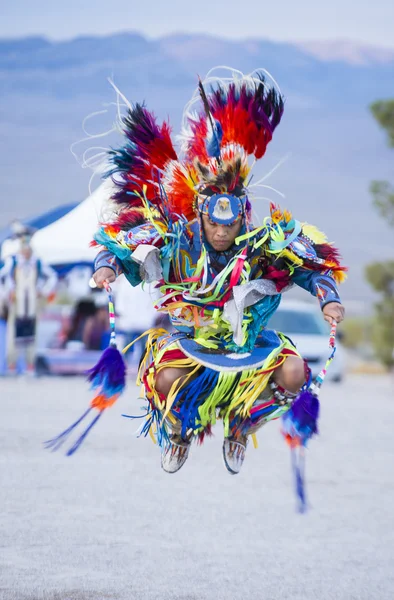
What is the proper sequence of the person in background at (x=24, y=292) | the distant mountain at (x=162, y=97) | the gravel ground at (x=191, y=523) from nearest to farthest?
the gravel ground at (x=191, y=523), the person in background at (x=24, y=292), the distant mountain at (x=162, y=97)

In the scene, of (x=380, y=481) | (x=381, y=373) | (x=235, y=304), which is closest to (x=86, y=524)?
(x=235, y=304)

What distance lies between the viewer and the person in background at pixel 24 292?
597 inches

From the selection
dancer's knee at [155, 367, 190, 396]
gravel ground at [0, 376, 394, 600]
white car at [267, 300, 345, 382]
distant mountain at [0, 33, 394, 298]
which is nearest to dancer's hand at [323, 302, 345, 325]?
dancer's knee at [155, 367, 190, 396]

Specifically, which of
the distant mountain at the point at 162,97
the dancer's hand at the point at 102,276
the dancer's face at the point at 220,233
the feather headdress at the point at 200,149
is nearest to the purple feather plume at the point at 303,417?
the dancer's face at the point at 220,233

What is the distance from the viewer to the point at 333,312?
5047mm

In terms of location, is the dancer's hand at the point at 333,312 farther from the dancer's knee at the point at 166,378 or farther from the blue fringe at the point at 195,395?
the dancer's knee at the point at 166,378

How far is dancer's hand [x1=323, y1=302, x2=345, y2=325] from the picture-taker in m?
5.05

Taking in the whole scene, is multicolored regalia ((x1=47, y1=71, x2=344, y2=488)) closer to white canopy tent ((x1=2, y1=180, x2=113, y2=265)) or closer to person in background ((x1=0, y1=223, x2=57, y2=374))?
person in background ((x1=0, y1=223, x2=57, y2=374))

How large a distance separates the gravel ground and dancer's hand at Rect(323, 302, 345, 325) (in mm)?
1293

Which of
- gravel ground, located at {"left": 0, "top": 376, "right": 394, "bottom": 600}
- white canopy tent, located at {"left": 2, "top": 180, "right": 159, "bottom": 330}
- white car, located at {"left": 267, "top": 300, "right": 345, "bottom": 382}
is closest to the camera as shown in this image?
gravel ground, located at {"left": 0, "top": 376, "right": 394, "bottom": 600}

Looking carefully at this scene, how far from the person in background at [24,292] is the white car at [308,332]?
141 inches

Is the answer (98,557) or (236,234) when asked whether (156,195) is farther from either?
(98,557)

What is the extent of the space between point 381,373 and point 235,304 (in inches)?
740

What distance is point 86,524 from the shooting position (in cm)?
605
